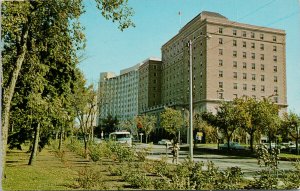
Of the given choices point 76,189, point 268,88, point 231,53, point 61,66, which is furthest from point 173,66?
point 76,189

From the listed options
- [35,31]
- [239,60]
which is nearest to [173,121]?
[239,60]

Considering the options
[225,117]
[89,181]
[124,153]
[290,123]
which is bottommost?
[89,181]

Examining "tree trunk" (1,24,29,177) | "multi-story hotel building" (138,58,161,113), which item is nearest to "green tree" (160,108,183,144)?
"multi-story hotel building" (138,58,161,113)

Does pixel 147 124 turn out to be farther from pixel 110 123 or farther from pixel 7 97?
pixel 7 97

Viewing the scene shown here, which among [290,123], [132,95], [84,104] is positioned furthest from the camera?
[132,95]

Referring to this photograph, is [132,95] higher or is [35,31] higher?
[132,95]

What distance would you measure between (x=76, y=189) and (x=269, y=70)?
19.7 m

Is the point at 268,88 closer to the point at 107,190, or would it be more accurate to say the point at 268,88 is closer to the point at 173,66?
the point at 173,66

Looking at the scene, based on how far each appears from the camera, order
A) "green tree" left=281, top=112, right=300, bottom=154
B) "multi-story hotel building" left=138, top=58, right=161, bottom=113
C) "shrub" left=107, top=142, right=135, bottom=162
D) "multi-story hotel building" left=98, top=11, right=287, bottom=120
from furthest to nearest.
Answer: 1. "multi-story hotel building" left=138, top=58, right=161, bottom=113
2. "green tree" left=281, top=112, right=300, bottom=154
3. "multi-story hotel building" left=98, top=11, right=287, bottom=120
4. "shrub" left=107, top=142, right=135, bottom=162

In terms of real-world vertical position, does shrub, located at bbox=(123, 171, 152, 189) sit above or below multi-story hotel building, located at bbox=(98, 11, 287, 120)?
below

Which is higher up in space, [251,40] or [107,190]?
[251,40]

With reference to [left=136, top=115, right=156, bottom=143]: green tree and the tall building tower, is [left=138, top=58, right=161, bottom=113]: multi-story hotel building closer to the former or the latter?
[left=136, top=115, right=156, bottom=143]: green tree

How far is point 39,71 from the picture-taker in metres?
14.1

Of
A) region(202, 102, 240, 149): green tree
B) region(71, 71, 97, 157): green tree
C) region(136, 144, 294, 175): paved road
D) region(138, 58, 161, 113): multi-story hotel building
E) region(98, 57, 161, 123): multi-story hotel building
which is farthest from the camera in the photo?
region(98, 57, 161, 123): multi-story hotel building
